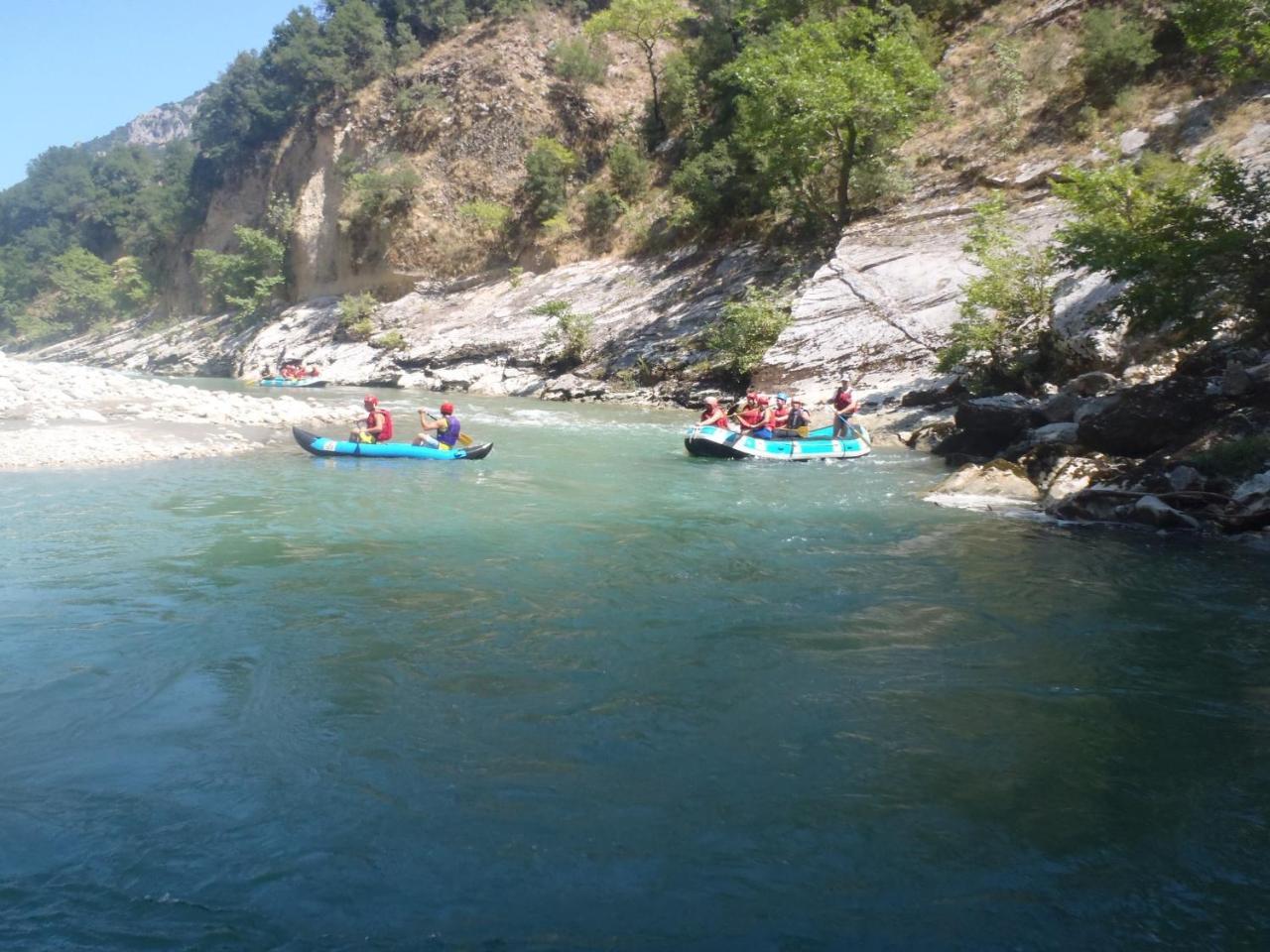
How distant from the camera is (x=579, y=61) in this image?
121ft

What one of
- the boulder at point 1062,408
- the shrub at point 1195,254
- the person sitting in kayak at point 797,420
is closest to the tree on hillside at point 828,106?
the person sitting in kayak at point 797,420

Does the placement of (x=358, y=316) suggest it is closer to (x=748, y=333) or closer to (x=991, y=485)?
(x=748, y=333)

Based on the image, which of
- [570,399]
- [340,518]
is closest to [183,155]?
[570,399]

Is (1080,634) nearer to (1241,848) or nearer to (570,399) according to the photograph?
(1241,848)

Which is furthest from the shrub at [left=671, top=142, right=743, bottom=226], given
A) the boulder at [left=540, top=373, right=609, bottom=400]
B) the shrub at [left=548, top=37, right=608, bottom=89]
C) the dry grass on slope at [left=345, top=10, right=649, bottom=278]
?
the shrub at [left=548, top=37, right=608, bottom=89]

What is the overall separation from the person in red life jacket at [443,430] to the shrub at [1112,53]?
18.7 metres

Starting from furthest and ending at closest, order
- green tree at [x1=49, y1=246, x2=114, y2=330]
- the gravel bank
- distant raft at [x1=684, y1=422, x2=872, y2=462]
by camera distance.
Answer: green tree at [x1=49, y1=246, x2=114, y2=330], distant raft at [x1=684, y1=422, x2=872, y2=462], the gravel bank

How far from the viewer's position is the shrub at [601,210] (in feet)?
105

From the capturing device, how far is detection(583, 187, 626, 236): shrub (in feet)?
105

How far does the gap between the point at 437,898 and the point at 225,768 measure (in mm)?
1572

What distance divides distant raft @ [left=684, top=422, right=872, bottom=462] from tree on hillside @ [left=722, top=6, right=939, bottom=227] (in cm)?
1067

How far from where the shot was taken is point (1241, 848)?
378cm

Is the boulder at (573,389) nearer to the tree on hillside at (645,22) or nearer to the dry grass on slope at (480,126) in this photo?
the dry grass on slope at (480,126)

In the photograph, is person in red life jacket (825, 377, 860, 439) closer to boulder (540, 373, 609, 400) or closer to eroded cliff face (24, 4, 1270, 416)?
eroded cliff face (24, 4, 1270, 416)
